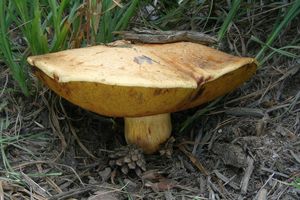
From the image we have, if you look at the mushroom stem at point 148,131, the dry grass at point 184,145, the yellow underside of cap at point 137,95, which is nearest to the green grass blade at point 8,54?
the dry grass at point 184,145

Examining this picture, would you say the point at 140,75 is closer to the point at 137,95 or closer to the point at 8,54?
the point at 137,95

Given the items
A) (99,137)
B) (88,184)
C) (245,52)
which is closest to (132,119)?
(99,137)

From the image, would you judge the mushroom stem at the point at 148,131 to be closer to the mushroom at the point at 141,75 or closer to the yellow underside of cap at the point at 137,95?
the mushroom at the point at 141,75

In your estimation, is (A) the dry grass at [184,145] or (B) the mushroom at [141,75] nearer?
(B) the mushroom at [141,75]

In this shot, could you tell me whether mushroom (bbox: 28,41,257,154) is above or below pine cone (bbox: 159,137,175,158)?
above

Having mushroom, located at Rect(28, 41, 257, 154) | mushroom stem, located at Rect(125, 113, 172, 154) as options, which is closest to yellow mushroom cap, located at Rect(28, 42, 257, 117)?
mushroom, located at Rect(28, 41, 257, 154)

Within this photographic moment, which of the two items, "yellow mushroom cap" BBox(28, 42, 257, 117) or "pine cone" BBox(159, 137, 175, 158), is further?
"pine cone" BBox(159, 137, 175, 158)

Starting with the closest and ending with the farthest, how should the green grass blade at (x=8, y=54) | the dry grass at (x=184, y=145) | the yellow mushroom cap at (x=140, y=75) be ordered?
the yellow mushroom cap at (x=140, y=75) < the dry grass at (x=184, y=145) < the green grass blade at (x=8, y=54)

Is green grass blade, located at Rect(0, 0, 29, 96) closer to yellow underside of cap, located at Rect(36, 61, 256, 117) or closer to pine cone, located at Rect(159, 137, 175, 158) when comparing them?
yellow underside of cap, located at Rect(36, 61, 256, 117)
